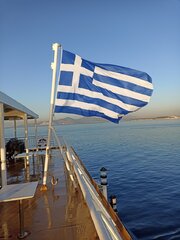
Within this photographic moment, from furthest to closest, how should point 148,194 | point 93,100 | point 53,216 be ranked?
1. point 148,194
2. point 93,100
3. point 53,216

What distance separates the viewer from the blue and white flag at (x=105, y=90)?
4551 mm

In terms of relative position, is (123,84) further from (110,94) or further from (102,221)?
(102,221)

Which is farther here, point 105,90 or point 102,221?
point 105,90

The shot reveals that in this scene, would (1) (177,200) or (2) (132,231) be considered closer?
(2) (132,231)

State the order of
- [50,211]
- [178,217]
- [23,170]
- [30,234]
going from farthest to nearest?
[23,170]
[178,217]
[50,211]
[30,234]

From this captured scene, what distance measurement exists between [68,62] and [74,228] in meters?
3.11

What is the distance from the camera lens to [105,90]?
4656 mm

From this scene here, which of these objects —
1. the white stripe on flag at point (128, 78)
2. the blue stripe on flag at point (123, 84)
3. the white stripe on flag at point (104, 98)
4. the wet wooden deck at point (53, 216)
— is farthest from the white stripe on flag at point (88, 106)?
the wet wooden deck at point (53, 216)

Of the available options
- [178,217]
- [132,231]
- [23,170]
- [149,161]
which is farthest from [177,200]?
[149,161]

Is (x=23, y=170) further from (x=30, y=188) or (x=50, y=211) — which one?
(x=30, y=188)

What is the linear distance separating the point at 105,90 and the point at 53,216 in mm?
2713

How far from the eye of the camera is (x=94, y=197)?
2650 mm

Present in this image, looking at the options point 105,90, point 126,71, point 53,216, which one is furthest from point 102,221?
point 126,71

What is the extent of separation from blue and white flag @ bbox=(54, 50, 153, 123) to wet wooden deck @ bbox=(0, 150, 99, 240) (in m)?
1.97
